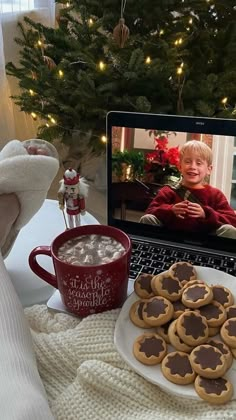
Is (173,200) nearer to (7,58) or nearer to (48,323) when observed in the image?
(48,323)

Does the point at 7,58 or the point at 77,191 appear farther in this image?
the point at 7,58

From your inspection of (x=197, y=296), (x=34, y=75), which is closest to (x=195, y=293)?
(x=197, y=296)

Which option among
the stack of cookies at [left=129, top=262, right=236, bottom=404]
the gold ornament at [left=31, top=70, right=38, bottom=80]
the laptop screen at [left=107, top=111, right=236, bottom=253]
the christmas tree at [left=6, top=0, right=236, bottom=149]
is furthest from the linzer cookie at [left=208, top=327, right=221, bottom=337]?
the gold ornament at [left=31, top=70, right=38, bottom=80]

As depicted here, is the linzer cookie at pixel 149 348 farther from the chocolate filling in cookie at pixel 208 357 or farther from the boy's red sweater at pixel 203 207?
the boy's red sweater at pixel 203 207

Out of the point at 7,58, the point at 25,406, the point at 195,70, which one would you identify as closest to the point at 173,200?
the point at 25,406

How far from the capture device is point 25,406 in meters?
0.31

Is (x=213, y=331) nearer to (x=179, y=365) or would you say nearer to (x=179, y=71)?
(x=179, y=365)

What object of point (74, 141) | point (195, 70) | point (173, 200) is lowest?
point (74, 141)

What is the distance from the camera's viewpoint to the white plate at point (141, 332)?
40cm

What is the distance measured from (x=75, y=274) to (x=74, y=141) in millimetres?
1119

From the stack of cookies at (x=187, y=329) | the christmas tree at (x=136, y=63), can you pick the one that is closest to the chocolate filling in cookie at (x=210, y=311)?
the stack of cookies at (x=187, y=329)

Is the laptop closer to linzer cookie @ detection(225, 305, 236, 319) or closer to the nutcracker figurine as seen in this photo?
the nutcracker figurine

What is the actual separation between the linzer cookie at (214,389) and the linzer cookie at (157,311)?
7 cm

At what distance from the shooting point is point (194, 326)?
1.44ft
